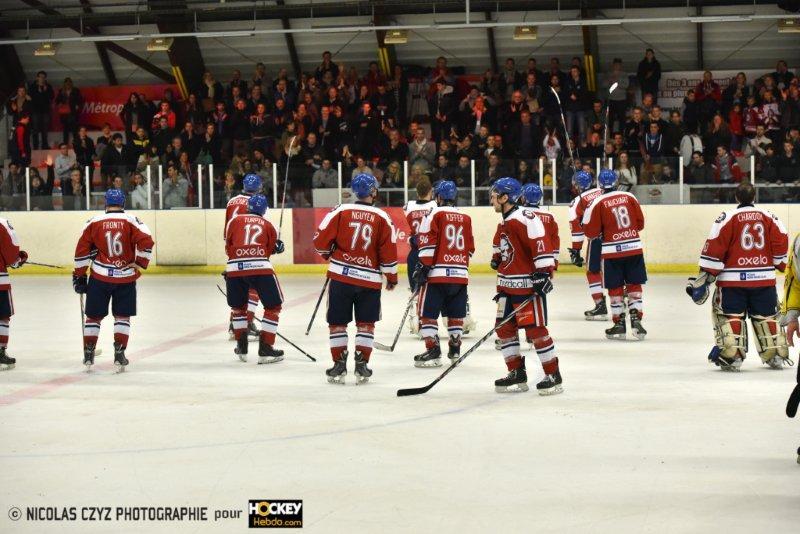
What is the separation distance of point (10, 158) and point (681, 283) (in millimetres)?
12930

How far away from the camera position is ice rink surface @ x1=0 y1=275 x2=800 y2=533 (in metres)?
4.68

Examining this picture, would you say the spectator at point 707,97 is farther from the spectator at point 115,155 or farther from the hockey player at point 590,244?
the spectator at point 115,155

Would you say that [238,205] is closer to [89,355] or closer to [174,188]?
[89,355]

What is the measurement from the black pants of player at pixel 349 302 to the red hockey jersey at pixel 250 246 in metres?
1.43

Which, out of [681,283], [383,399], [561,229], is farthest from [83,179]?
[383,399]

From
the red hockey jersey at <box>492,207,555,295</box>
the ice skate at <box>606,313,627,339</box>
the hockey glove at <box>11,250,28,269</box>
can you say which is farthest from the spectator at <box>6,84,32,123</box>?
the red hockey jersey at <box>492,207,555,295</box>

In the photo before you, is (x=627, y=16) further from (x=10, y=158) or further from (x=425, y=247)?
(x=425, y=247)

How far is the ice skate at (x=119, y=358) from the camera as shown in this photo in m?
8.67

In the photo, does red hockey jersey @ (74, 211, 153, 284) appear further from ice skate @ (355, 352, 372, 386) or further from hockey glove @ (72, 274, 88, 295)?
ice skate @ (355, 352, 372, 386)

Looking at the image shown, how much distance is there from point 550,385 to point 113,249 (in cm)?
352

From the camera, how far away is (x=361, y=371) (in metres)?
8.02

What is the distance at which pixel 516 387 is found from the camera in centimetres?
773

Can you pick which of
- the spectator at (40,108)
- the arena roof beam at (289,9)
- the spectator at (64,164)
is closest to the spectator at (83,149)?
Result: the spectator at (64,164)

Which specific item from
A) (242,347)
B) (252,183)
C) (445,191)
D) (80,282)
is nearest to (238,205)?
(252,183)
